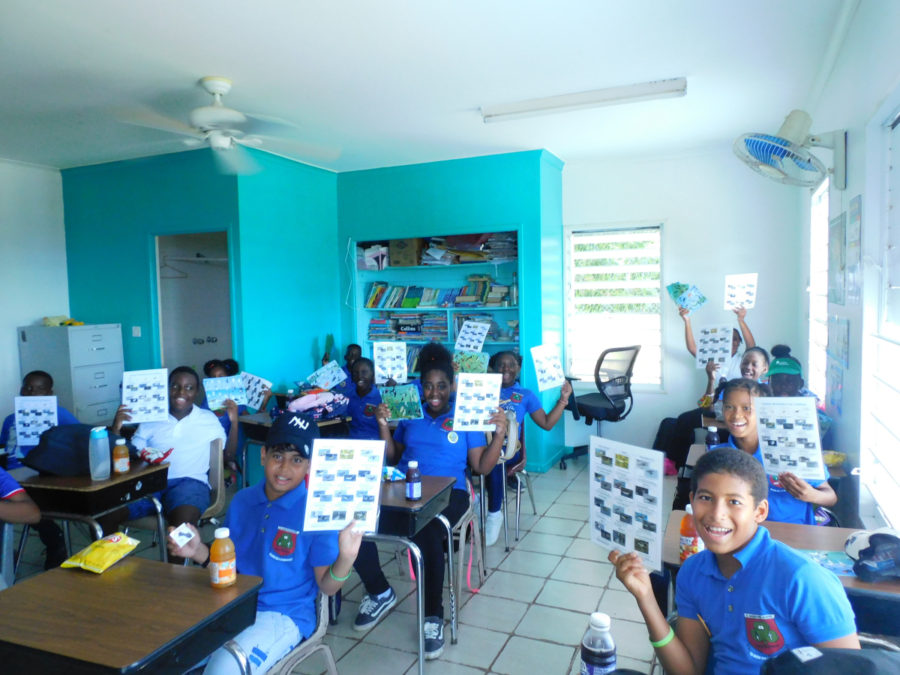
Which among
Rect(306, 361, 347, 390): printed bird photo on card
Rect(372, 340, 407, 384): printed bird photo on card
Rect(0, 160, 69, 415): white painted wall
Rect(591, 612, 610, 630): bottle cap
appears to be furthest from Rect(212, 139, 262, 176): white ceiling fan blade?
Rect(591, 612, 610, 630): bottle cap

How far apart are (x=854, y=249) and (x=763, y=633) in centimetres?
220

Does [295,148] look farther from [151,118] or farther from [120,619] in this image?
[120,619]

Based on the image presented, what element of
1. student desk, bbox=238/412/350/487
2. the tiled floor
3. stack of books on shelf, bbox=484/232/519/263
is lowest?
the tiled floor

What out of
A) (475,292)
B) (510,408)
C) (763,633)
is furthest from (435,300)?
(763,633)

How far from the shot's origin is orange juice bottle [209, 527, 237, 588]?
5.54ft

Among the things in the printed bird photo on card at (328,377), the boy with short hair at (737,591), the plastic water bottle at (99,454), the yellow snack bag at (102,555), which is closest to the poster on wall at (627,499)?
the boy with short hair at (737,591)

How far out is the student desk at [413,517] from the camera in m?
2.41

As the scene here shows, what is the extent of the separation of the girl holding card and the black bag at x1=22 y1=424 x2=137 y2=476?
2216 millimetres

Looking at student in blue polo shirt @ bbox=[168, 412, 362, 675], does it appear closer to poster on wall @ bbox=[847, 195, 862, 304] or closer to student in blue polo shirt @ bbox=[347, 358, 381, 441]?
student in blue polo shirt @ bbox=[347, 358, 381, 441]

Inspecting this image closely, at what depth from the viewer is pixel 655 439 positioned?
5809 millimetres

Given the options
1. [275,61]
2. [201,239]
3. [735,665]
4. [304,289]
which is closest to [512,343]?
[304,289]

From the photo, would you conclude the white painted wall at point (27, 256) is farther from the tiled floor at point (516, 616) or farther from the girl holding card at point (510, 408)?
the girl holding card at point (510, 408)

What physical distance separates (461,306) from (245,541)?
13.5ft

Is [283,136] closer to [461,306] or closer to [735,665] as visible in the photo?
[461,306]
